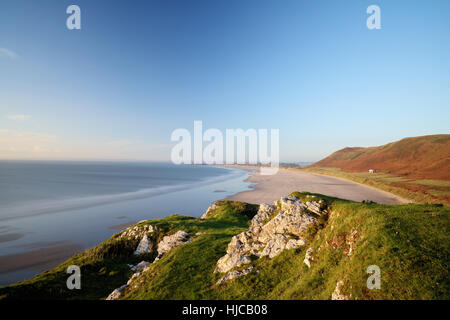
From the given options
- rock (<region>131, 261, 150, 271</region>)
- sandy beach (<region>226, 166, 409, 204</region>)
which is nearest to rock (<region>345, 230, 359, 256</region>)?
rock (<region>131, 261, 150, 271</region>)

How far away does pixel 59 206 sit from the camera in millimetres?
47125

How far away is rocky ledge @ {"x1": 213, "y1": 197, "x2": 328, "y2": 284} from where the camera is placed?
413 inches

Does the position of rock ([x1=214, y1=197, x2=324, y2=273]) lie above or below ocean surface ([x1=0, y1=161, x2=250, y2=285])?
above

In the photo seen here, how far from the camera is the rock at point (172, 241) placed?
1702cm

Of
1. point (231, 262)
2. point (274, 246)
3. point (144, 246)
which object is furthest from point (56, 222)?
point (274, 246)

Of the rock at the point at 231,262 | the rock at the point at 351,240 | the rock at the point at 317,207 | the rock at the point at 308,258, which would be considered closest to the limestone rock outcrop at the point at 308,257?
the rock at the point at 308,258

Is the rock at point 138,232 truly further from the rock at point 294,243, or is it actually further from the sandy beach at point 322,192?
the sandy beach at point 322,192

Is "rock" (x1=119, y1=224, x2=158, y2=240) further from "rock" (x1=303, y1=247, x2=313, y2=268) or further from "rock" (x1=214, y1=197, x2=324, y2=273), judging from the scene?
"rock" (x1=303, y1=247, x2=313, y2=268)

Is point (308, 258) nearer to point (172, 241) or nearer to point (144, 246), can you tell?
point (172, 241)

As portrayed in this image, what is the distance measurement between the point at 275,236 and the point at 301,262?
7.23 feet

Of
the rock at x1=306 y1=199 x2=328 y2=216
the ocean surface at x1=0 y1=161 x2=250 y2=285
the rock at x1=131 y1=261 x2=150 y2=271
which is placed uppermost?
the rock at x1=306 y1=199 x2=328 y2=216

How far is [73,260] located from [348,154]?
232051mm

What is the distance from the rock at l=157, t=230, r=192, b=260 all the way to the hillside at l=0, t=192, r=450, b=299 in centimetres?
30
